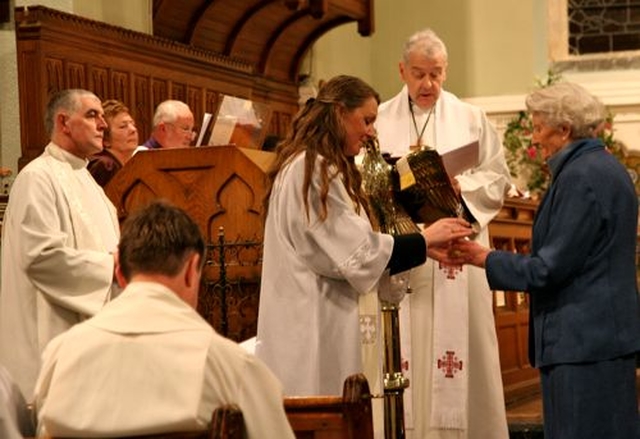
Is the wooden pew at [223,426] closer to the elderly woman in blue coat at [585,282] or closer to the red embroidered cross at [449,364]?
the elderly woman in blue coat at [585,282]

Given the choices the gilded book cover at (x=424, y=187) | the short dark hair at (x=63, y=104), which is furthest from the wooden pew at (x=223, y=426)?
the short dark hair at (x=63, y=104)

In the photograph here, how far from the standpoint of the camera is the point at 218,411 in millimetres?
2604

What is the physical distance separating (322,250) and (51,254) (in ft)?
4.18

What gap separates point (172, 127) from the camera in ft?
25.0

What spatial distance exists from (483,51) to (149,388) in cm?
1127

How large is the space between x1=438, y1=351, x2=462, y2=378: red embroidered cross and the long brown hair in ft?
4.95

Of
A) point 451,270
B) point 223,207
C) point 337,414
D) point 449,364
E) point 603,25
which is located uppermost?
point 603,25

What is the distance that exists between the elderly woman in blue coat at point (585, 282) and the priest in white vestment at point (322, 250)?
0.50m

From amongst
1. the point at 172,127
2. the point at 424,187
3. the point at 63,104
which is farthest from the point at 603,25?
the point at 424,187

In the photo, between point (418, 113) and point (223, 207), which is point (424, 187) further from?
point (223, 207)

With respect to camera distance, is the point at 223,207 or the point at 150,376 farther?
the point at 223,207

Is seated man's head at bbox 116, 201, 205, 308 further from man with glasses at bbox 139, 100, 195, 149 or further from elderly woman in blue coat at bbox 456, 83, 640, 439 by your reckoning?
man with glasses at bbox 139, 100, 195, 149

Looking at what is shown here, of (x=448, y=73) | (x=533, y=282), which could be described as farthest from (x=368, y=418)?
(x=448, y=73)

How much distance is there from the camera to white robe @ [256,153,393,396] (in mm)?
Result: 4465
